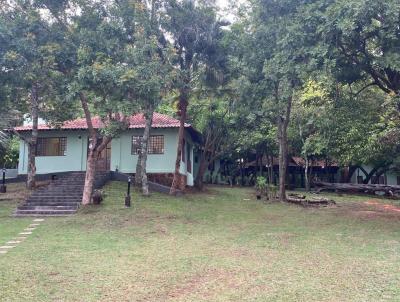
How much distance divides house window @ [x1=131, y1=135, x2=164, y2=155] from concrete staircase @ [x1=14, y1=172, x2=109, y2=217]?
324cm

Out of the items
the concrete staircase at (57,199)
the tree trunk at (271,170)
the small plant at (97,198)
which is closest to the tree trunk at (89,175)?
the small plant at (97,198)

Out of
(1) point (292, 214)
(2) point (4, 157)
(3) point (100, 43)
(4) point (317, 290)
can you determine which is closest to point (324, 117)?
(1) point (292, 214)

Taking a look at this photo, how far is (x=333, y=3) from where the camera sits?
1182 cm

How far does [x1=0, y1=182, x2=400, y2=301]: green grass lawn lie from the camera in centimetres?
694

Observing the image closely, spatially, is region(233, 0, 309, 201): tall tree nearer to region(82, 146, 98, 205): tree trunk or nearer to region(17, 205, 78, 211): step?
region(82, 146, 98, 205): tree trunk

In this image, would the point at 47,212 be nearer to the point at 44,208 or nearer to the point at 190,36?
the point at 44,208

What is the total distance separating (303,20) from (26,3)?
370 inches

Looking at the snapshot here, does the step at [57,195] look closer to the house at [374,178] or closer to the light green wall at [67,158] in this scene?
the light green wall at [67,158]

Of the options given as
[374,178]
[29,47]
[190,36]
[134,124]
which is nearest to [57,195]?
[29,47]

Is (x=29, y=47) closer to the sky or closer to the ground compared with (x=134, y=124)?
closer to the sky

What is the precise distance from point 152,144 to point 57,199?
7.39 m

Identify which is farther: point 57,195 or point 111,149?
point 111,149

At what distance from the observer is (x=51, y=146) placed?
2470cm

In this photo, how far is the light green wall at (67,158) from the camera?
79.4 ft
